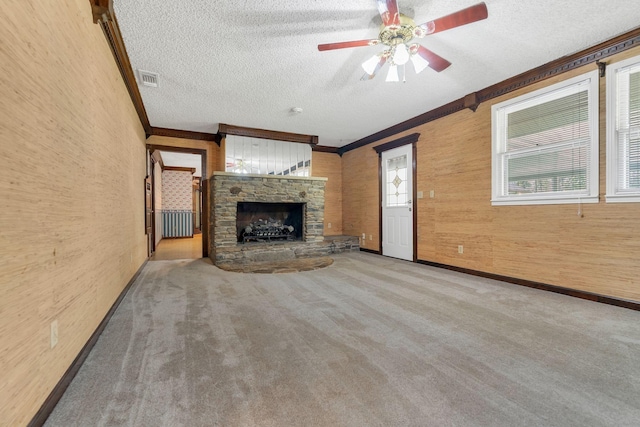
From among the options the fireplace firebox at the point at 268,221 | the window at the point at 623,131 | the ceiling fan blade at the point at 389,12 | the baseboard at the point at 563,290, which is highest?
the ceiling fan blade at the point at 389,12

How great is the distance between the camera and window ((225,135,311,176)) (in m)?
5.40

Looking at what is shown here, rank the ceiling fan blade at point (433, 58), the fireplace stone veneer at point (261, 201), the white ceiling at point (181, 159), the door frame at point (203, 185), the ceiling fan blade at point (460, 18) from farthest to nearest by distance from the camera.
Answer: the white ceiling at point (181, 159) → the door frame at point (203, 185) → the fireplace stone veneer at point (261, 201) → the ceiling fan blade at point (433, 58) → the ceiling fan blade at point (460, 18)

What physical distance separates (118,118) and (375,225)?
15.4ft

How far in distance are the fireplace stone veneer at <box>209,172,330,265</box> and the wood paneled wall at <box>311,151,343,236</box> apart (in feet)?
3.25

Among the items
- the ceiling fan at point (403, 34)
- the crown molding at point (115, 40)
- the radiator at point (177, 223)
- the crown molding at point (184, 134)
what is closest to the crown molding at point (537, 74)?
the ceiling fan at point (403, 34)

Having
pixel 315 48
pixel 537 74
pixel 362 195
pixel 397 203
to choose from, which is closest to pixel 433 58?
pixel 315 48

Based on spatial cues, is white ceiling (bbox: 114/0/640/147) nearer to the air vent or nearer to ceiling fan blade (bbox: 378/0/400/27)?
the air vent

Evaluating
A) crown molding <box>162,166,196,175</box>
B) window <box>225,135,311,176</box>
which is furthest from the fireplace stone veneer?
crown molding <box>162,166,196,175</box>

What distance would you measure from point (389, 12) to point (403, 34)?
337 millimetres

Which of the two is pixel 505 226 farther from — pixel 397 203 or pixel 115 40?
pixel 115 40

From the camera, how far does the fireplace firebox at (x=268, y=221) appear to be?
5.84m

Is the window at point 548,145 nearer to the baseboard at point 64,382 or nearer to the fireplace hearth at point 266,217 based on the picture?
the fireplace hearth at point 266,217

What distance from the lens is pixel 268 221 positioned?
617cm

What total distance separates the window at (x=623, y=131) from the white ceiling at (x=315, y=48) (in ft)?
1.32
